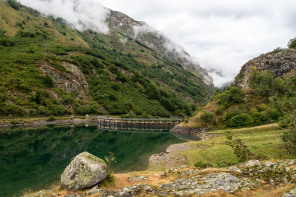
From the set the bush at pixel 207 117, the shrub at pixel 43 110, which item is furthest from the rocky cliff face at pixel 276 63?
the shrub at pixel 43 110

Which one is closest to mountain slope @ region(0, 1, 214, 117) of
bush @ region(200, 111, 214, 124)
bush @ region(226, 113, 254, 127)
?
bush @ region(200, 111, 214, 124)

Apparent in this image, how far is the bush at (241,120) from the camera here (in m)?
67.8

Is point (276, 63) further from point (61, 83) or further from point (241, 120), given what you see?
point (61, 83)

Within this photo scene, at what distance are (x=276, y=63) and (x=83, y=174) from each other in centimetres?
11292

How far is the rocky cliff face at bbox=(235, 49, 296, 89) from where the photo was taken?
309 ft

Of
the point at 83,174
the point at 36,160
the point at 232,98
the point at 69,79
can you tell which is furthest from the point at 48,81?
the point at 83,174

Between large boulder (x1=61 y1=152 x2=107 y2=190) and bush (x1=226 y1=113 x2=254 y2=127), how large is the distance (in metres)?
62.1

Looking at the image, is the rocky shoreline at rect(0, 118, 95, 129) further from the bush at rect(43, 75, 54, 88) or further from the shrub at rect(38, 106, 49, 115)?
the bush at rect(43, 75, 54, 88)

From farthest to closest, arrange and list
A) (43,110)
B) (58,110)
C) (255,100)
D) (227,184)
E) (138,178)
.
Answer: (58,110), (43,110), (255,100), (138,178), (227,184)

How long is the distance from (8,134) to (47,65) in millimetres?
80027

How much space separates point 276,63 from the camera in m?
99.3

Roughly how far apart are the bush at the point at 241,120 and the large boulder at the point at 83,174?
62.1 meters

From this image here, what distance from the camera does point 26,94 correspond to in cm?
10462

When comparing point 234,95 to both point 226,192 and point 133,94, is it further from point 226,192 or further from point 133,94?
point 133,94
